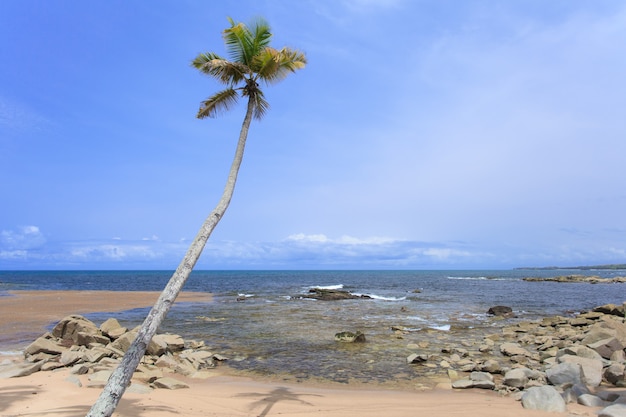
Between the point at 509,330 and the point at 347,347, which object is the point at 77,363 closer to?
the point at 347,347

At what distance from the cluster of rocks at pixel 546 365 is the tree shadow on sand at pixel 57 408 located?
8676 millimetres

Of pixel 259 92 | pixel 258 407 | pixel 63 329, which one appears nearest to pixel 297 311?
pixel 63 329

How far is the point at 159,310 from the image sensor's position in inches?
276

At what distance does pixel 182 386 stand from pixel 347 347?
29.3ft

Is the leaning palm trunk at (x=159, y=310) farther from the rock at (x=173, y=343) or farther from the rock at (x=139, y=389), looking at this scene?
the rock at (x=173, y=343)

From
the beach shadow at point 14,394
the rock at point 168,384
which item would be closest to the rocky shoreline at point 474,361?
the rock at point 168,384

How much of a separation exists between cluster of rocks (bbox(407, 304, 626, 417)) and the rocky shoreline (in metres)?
0.02

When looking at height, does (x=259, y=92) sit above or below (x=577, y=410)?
above

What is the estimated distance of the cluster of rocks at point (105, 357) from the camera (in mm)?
11789

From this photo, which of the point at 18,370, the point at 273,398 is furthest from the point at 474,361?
the point at 18,370

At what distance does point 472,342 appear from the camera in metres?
19.7

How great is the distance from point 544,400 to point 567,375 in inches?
105

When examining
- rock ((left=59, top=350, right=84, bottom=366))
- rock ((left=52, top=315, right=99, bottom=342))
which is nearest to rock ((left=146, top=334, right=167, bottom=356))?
rock ((left=59, top=350, right=84, bottom=366))

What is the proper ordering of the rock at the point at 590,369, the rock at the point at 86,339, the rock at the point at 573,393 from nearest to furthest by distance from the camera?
the rock at the point at 573,393, the rock at the point at 590,369, the rock at the point at 86,339
